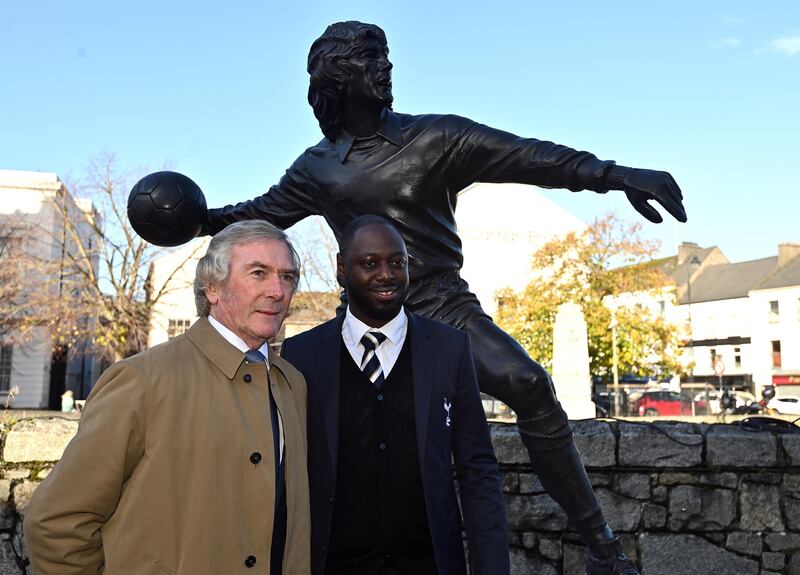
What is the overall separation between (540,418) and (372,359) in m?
0.90

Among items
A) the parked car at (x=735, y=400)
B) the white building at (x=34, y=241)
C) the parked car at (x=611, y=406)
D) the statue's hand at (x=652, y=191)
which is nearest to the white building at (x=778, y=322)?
the parked car at (x=735, y=400)

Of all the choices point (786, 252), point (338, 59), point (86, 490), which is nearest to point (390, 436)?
point (86, 490)

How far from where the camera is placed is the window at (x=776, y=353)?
4884 cm

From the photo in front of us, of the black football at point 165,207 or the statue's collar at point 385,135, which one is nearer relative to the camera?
the statue's collar at point 385,135

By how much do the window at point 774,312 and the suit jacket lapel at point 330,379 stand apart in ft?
175

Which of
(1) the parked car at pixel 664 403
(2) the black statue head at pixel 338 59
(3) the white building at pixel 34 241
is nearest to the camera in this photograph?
(2) the black statue head at pixel 338 59

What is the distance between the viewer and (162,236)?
337 centimetres

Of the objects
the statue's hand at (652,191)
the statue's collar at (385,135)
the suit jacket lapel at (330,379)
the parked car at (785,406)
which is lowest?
the parked car at (785,406)

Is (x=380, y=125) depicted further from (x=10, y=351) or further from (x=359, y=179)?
(x=10, y=351)

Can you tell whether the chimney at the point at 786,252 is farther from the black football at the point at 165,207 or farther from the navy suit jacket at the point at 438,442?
the navy suit jacket at the point at 438,442

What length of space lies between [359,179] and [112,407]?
5.48 feet

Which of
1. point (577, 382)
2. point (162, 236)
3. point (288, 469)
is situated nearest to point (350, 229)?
point (288, 469)

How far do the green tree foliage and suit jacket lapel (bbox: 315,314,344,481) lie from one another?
101 ft

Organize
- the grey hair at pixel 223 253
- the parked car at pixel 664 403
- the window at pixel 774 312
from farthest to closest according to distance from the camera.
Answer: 1. the window at pixel 774 312
2. the parked car at pixel 664 403
3. the grey hair at pixel 223 253
